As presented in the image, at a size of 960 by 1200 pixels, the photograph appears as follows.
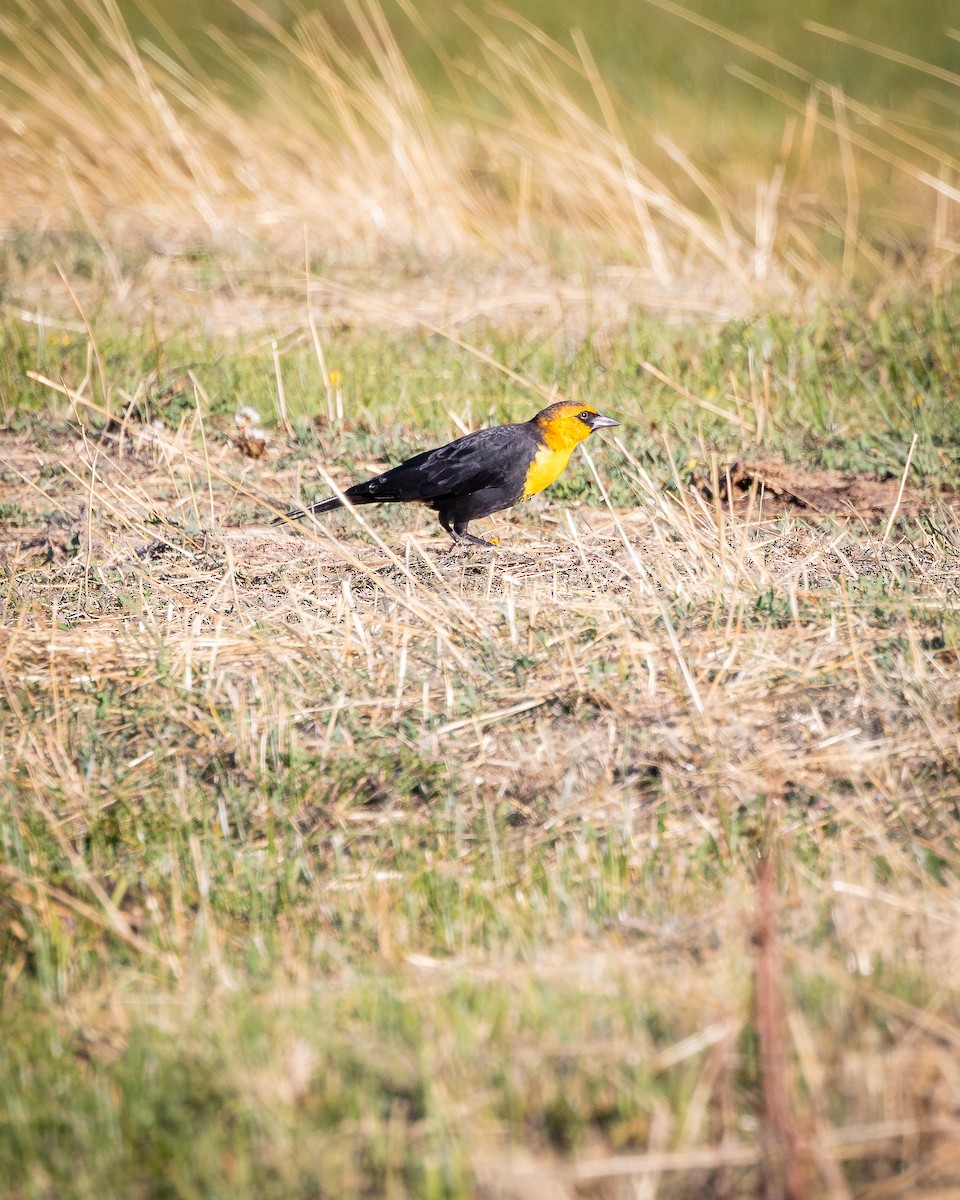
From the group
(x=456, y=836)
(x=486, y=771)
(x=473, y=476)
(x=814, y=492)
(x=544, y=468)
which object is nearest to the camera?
(x=456, y=836)

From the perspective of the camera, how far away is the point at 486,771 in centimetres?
327

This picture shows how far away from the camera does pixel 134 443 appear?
18.1ft

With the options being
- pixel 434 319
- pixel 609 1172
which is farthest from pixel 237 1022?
pixel 434 319

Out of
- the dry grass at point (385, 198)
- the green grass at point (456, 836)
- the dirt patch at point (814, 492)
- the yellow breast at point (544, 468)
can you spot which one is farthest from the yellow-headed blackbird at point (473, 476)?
the dry grass at point (385, 198)

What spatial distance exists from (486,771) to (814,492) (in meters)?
Result: 2.36

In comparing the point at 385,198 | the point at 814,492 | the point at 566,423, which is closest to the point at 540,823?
the point at 566,423

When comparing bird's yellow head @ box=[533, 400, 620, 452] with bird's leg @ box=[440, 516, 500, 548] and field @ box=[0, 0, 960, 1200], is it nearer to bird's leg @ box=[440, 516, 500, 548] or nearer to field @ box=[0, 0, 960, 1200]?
field @ box=[0, 0, 960, 1200]

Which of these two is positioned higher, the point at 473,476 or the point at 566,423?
the point at 566,423

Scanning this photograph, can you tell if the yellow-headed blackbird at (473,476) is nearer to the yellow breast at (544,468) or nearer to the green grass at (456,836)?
the yellow breast at (544,468)

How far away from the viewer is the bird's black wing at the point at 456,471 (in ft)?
14.7

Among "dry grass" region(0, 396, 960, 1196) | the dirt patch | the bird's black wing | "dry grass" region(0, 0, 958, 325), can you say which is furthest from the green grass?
"dry grass" region(0, 0, 958, 325)

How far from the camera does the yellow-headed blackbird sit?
450cm

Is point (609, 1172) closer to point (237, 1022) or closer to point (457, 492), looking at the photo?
point (237, 1022)

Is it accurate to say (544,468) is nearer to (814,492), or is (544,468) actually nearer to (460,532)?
(460,532)
